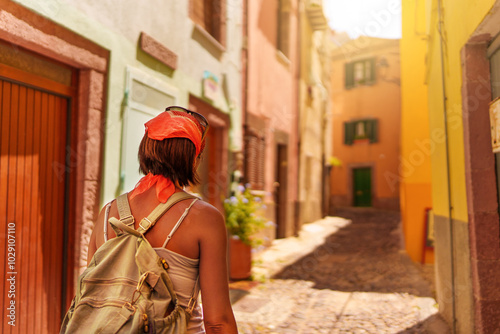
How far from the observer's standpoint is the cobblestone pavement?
4609 mm

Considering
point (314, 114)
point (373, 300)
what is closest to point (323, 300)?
point (373, 300)

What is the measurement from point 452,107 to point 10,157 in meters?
3.74

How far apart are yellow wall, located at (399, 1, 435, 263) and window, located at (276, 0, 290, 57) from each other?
309 cm

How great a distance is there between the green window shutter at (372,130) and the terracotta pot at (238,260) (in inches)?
585

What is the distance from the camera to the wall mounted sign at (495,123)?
→ 2.93 metres

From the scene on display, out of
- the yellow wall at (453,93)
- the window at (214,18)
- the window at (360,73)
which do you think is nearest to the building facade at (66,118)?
the window at (214,18)

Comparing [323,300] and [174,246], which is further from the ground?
[174,246]

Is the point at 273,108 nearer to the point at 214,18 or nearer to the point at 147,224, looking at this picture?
the point at 214,18

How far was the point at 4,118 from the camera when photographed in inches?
124

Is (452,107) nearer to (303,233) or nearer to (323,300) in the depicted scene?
(323,300)

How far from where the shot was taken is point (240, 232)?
263 inches

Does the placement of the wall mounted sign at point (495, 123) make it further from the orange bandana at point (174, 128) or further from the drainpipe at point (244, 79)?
the drainpipe at point (244, 79)

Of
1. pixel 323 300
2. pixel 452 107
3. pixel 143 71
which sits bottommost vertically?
pixel 323 300

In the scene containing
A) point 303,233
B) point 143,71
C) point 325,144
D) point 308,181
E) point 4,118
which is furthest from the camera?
point 325,144
